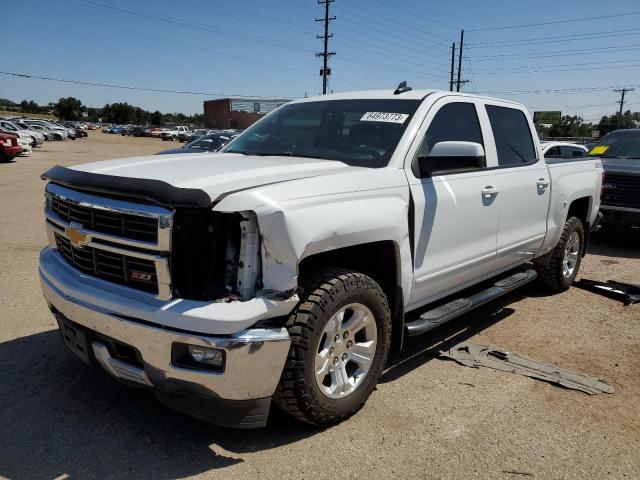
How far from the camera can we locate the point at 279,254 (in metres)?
2.52

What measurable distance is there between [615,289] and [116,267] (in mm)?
5536

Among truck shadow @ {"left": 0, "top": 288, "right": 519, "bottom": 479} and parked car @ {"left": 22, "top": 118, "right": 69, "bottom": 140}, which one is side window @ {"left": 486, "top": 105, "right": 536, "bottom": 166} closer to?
truck shadow @ {"left": 0, "top": 288, "right": 519, "bottom": 479}

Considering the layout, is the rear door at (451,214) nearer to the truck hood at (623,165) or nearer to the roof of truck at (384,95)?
the roof of truck at (384,95)

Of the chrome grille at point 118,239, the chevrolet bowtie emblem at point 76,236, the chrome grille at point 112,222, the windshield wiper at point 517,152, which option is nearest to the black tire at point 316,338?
the chrome grille at point 118,239

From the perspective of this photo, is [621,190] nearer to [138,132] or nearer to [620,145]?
[620,145]

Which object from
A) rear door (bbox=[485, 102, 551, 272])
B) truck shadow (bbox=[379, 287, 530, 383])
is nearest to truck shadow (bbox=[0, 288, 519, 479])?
truck shadow (bbox=[379, 287, 530, 383])

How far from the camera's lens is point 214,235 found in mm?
2512

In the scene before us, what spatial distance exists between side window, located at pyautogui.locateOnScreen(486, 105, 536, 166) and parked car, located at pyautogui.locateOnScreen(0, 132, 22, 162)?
21.9 m

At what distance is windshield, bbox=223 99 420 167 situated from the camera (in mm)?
3600

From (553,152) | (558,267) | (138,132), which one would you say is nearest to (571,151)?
(553,152)

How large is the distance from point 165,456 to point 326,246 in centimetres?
138

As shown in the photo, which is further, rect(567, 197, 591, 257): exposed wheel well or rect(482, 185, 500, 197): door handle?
rect(567, 197, 591, 257): exposed wheel well

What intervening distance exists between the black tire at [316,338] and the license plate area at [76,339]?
3.47ft

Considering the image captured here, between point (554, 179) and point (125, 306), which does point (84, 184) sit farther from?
point (554, 179)
